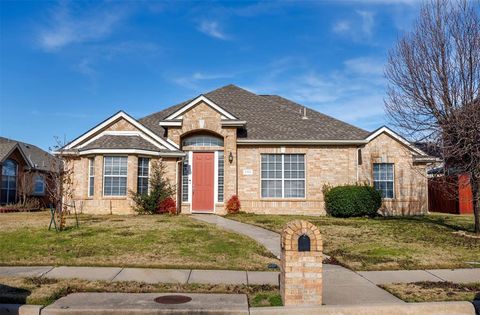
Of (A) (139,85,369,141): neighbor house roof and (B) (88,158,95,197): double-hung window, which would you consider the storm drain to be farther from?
(A) (139,85,369,141): neighbor house roof

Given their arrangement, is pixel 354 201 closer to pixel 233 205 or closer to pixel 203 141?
pixel 233 205

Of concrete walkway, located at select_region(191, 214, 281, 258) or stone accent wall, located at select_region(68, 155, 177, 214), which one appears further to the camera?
stone accent wall, located at select_region(68, 155, 177, 214)

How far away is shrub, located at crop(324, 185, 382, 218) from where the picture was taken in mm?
19016

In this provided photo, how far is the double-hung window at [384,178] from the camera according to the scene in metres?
21.0

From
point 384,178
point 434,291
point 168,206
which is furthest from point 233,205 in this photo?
point 434,291

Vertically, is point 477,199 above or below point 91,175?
below

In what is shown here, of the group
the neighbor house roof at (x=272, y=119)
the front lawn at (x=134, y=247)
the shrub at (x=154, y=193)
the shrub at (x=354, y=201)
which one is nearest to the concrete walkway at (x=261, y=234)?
the front lawn at (x=134, y=247)

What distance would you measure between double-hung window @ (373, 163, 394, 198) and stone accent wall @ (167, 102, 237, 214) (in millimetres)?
6962

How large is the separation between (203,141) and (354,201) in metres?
7.41

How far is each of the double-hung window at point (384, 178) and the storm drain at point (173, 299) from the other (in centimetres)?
1603

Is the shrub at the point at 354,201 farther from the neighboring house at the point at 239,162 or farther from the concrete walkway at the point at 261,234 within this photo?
the concrete walkway at the point at 261,234

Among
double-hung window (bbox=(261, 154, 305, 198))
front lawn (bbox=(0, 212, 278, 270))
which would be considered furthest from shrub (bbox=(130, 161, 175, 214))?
front lawn (bbox=(0, 212, 278, 270))

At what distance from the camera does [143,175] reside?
19.0 metres

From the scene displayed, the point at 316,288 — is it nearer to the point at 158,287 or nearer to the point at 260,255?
the point at 158,287
